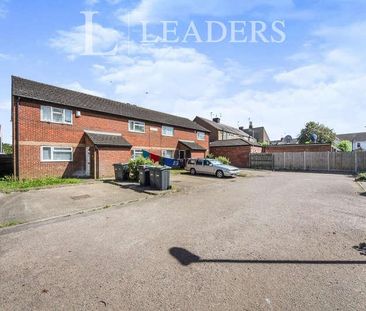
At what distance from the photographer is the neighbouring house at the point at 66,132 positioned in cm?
1520

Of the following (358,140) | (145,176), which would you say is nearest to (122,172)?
(145,176)

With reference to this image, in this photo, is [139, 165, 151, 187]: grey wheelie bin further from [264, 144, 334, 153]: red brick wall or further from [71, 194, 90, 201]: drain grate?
[264, 144, 334, 153]: red brick wall

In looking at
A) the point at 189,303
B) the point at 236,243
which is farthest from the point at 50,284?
the point at 236,243

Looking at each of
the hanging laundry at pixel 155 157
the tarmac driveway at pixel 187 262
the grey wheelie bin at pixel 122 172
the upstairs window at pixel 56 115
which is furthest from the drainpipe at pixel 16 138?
the hanging laundry at pixel 155 157

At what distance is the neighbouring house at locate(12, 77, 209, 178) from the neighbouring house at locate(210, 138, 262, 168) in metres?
14.9

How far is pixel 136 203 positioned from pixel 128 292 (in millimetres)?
6055

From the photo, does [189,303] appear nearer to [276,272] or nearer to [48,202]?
[276,272]

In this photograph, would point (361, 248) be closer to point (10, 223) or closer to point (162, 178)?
point (162, 178)

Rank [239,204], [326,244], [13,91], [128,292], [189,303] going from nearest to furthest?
[189,303] < [128,292] < [326,244] < [239,204] < [13,91]

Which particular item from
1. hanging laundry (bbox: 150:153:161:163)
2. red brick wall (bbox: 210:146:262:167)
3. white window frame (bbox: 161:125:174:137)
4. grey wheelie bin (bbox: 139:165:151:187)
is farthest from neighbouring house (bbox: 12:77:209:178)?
red brick wall (bbox: 210:146:262:167)

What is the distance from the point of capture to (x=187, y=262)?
446 cm

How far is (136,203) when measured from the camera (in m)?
9.48

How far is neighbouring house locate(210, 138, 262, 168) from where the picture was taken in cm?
3179

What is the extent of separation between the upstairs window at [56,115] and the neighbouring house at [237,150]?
72.1 ft
